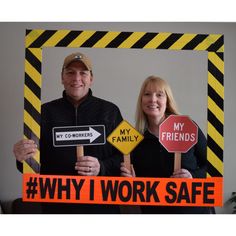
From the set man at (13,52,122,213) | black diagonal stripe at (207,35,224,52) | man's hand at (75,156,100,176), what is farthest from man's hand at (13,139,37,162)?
black diagonal stripe at (207,35,224,52)

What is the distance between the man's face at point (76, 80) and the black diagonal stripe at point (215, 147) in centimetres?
72

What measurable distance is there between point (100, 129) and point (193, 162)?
0.54m

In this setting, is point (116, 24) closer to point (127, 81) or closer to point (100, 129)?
point (127, 81)

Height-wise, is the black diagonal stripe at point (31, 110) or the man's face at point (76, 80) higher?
the man's face at point (76, 80)

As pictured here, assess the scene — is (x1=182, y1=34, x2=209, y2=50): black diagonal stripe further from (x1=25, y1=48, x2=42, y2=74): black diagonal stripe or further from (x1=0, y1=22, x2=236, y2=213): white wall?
(x1=25, y1=48, x2=42, y2=74): black diagonal stripe

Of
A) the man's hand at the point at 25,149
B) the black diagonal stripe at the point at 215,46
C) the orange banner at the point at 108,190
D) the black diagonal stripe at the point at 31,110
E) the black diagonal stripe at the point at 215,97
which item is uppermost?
the black diagonal stripe at the point at 215,46

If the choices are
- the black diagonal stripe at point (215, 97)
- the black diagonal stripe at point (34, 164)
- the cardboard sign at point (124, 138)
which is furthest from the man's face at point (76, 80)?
the black diagonal stripe at point (215, 97)

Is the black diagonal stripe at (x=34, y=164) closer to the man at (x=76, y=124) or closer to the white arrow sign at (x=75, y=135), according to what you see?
the man at (x=76, y=124)

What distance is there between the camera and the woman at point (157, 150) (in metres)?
2.08

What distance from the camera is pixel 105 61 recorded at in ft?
6.91

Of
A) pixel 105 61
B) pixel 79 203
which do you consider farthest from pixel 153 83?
pixel 79 203

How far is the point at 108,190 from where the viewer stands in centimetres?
207

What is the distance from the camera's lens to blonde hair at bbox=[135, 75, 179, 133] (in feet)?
6.88

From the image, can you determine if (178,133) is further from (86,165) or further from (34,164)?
(34,164)
